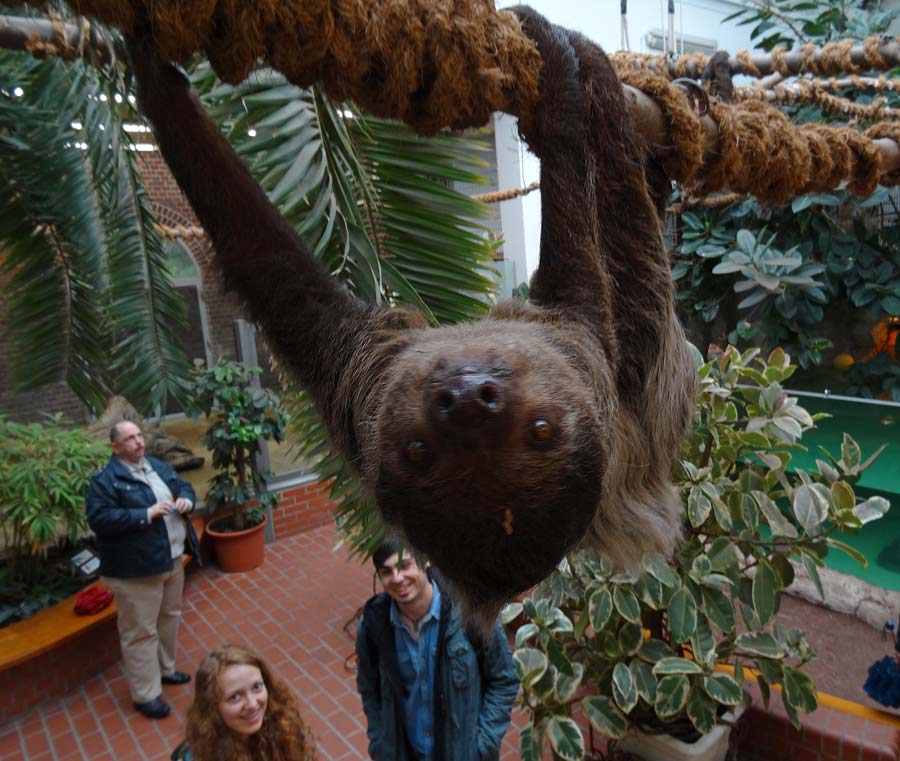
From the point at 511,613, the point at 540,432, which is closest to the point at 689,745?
the point at 511,613

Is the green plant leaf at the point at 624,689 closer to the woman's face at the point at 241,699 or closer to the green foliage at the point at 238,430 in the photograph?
the woman's face at the point at 241,699

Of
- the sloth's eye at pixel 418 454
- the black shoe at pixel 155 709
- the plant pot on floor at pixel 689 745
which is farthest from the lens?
the black shoe at pixel 155 709

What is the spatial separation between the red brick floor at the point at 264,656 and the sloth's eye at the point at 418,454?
3963 mm

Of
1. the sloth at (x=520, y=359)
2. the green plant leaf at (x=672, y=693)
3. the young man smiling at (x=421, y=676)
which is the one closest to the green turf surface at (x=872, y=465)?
the green plant leaf at (x=672, y=693)

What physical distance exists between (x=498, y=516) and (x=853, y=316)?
11351 mm

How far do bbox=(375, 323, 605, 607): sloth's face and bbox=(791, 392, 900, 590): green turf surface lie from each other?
19.6 ft

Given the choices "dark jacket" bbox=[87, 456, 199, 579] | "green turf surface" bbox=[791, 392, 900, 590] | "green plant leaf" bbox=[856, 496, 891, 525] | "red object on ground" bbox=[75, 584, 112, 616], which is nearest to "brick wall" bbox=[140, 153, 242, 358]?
"dark jacket" bbox=[87, 456, 199, 579]

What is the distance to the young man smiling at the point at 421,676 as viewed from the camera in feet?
9.10

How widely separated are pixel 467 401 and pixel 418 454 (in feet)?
0.52

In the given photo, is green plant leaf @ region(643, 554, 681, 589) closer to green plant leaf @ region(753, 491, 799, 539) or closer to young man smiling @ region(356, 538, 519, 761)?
green plant leaf @ region(753, 491, 799, 539)

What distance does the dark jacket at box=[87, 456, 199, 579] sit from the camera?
4.52 metres

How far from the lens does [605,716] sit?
3.47m

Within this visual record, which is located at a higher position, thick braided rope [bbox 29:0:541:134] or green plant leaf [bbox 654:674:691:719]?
thick braided rope [bbox 29:0:541:134]

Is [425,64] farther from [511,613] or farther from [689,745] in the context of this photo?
[689,745]
